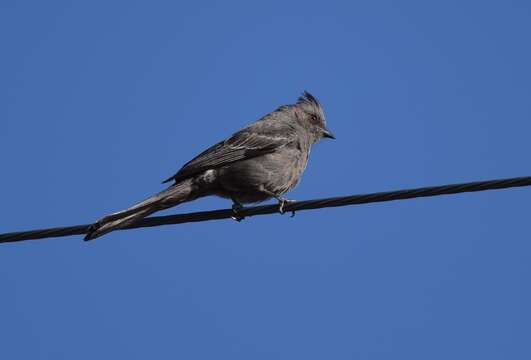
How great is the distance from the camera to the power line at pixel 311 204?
5.91 m

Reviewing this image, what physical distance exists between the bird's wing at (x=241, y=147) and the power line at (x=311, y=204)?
1490mm

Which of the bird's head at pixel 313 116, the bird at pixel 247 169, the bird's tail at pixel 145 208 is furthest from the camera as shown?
the bird's head at pixel 313 116

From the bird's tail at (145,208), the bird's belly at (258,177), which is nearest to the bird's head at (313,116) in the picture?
the bird's belly at (258,177)

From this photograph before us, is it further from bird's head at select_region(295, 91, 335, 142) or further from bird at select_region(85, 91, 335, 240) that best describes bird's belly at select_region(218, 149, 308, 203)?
bird's head at select_region(295, 91, 335, 142)

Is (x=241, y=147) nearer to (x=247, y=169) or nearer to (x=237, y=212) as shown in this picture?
(x=247, y=169)

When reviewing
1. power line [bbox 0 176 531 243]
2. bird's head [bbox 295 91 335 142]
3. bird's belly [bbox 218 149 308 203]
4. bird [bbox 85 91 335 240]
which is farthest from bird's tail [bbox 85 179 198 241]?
bird's head [bbox 295 91 335 142]

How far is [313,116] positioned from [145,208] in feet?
16.9

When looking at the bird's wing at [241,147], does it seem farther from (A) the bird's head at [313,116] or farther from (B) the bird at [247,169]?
(A) the bird's head at [313,116]

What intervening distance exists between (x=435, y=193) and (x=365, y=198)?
25.7 inches

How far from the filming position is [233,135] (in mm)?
10781

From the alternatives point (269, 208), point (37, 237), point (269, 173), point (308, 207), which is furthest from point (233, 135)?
point (37, 237)

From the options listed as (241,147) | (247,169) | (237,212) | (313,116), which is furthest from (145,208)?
(313,116)

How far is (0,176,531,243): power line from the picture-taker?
19.4 ft

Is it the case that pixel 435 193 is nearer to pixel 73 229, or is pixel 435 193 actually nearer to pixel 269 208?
pixel 269 208
